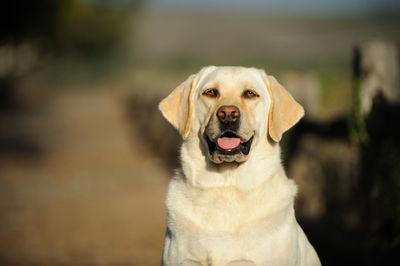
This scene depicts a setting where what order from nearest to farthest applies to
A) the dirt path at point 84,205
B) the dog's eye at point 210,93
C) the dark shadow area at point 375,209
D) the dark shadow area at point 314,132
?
1. the dog's eye at point 210,93
2. the dark shadow area at point 375,209
3. the dark shadow area at point 314,132
4. the dirt path at point 84,205

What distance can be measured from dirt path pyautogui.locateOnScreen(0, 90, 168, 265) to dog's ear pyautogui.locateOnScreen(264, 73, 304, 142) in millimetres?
3146

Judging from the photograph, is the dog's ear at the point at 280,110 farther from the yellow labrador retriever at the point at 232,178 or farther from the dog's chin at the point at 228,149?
the dog's chin at the point at 228,149

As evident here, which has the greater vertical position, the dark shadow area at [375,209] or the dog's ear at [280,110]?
the dog's ear at [280,110]

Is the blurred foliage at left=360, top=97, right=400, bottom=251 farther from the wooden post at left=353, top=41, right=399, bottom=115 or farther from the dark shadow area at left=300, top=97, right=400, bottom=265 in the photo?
the wooden post at left=353, top=41, right=399, bottom=115

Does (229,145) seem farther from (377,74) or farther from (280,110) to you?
(377,74)

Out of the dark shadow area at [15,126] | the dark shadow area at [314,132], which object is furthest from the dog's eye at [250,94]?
the dark shadow area at [15,126]

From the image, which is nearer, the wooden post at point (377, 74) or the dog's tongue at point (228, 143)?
the dog's tongue at point (228, 143)

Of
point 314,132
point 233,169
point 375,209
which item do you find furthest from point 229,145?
point 314,132

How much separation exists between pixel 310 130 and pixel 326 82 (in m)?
1.52

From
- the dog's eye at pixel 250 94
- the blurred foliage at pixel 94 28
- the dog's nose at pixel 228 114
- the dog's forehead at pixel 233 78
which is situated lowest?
the dog's nose at pixel 228 114

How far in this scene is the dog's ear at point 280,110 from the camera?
364 centimetres

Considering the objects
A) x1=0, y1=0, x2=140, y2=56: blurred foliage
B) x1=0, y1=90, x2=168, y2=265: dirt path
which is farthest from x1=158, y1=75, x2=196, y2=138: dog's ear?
x1=0, y1=0, x2=140, y2=56: blurred foliage

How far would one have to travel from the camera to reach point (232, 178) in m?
3.55

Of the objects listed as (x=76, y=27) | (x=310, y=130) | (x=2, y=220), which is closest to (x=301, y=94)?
(x=310, y=130)
